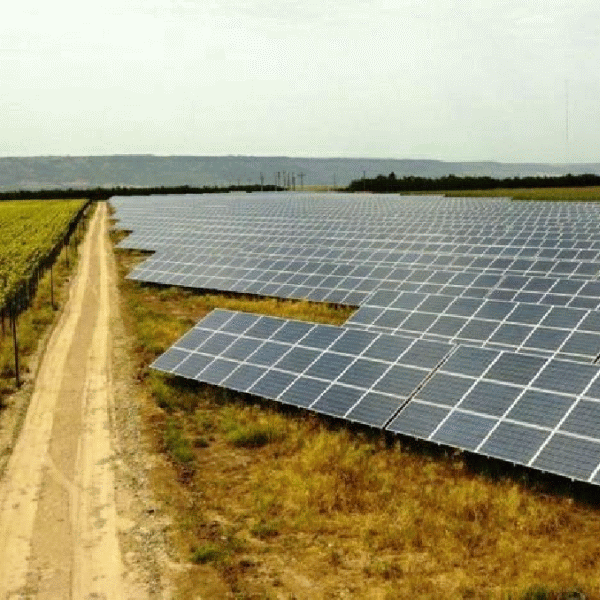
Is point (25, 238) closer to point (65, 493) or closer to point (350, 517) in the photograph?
point (65, 493)

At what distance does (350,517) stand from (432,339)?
Answer: 11005 mm

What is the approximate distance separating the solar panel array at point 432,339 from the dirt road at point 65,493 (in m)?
3.29

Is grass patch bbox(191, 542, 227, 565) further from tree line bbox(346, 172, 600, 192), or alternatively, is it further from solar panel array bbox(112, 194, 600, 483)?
tree line bbox(346, 172, 600, 192)

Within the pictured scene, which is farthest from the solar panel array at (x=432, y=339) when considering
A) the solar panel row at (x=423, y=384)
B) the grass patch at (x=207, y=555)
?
the grass patch at (x=207, y=555)

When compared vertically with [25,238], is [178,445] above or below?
below

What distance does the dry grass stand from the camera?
12148mm

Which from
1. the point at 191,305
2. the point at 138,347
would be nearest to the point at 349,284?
the point at 191,305

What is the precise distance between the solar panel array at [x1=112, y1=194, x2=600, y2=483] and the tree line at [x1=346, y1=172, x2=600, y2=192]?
107 metres

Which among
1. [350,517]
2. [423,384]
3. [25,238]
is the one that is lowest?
[350,517]

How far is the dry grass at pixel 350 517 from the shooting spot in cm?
1215

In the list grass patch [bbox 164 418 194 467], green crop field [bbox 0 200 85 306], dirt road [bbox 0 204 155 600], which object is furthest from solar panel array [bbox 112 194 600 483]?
green crop field [bbox 0 200 85 306]

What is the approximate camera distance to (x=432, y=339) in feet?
80.5

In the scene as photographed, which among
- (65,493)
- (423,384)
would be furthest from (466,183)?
(65,493)

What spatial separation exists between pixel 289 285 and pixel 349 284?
3497 millimetres
